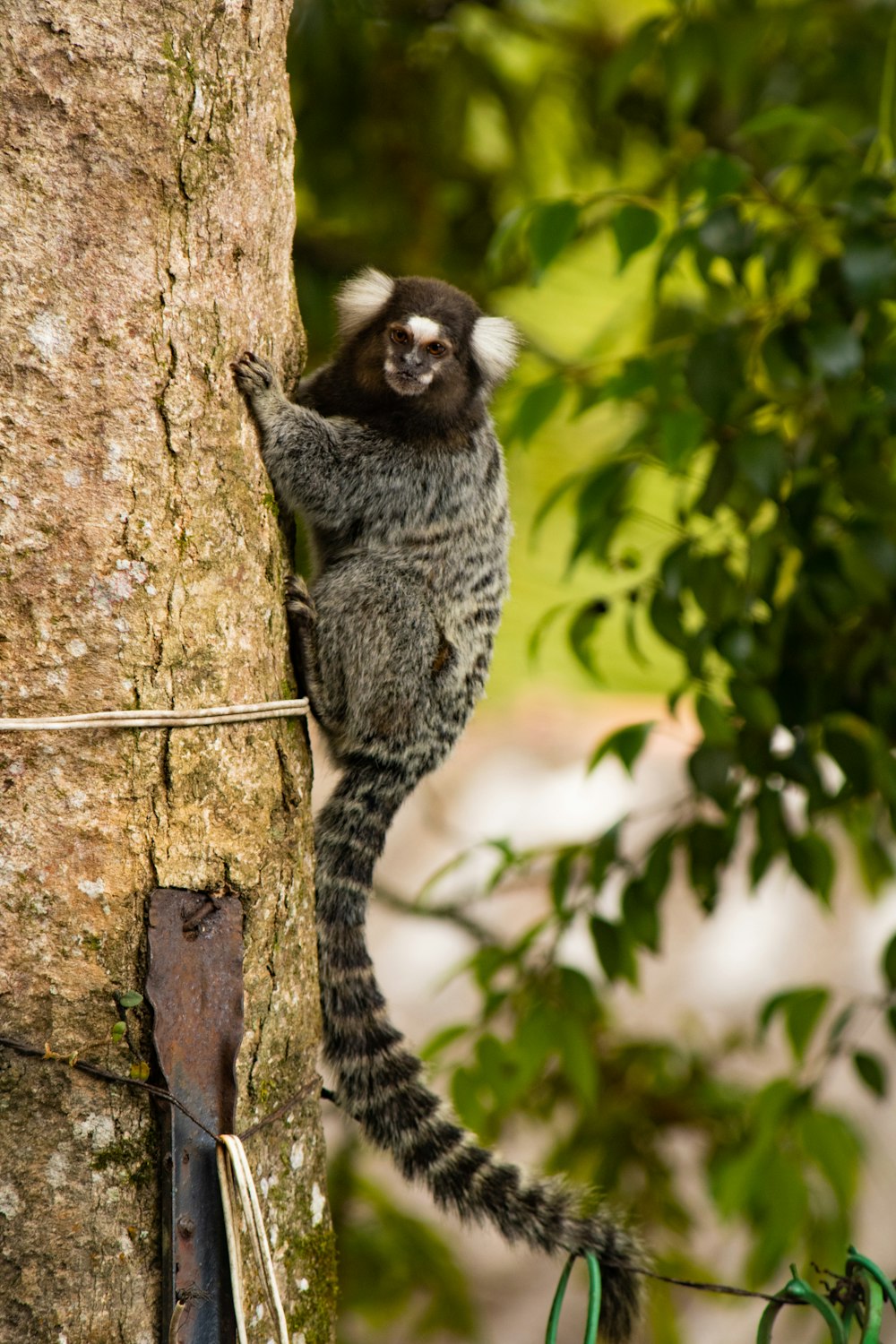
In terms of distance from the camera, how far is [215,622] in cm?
148

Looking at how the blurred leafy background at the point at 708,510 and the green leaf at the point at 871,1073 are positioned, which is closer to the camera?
the blurred leafy background at the point at 708,510

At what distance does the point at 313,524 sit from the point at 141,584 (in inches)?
32.2

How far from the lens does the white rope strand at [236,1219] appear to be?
134cm

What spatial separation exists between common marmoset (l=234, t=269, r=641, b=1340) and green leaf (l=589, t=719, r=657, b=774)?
10.2 inches

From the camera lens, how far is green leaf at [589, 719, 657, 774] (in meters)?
2.30

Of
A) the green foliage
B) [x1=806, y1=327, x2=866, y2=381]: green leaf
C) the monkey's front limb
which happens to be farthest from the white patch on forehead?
the green foliage

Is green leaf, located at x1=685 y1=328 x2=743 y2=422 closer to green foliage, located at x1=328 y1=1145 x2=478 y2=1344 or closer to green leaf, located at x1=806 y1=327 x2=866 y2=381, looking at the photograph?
green leaf, located at x1=806 y1=327 x2=866 y2=381

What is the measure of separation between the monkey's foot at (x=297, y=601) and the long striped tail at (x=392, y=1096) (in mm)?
372

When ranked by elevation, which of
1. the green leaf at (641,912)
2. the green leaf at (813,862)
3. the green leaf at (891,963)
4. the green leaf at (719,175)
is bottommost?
the green leaf at (641,912)

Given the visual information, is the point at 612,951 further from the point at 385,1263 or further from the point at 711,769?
the point at 385,1263

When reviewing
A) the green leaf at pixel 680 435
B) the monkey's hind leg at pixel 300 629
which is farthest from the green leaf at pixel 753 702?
the monkey's hind leg at pixel 300 629

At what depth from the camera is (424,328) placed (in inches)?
95.4

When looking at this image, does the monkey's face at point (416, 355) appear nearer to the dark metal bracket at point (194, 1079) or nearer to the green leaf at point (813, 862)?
the green leaf at point (813, 862)

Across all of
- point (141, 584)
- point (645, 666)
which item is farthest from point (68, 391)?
point (645, 666)
